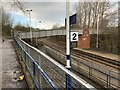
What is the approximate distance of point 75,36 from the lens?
10555 millimetres

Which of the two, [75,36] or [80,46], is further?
[80,46]

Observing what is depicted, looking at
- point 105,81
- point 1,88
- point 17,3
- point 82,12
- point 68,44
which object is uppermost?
point 82,12

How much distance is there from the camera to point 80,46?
4528cm

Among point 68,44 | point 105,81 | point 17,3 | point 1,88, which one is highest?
point 17,3

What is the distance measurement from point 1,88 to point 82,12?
61117mm

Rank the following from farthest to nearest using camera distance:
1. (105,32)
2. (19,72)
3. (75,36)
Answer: (105,32) → (75,36) → (19,72)

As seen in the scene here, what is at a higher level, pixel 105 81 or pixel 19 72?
pixel 19 72

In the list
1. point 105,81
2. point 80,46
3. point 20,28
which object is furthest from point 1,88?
point 20,28

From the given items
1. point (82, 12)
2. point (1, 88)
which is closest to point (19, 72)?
point (1, 88)

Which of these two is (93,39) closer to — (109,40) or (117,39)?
(109,40)

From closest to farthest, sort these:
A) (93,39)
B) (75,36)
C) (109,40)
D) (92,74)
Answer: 1. (75,36)
2. (92,74)
3. (109,40)
4. (93,39)

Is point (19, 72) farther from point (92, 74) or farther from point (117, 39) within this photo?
point (117, 39)

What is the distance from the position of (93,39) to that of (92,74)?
1672 inches

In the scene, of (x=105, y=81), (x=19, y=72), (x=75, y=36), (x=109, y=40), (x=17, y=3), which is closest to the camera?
(x=19, y=72)
